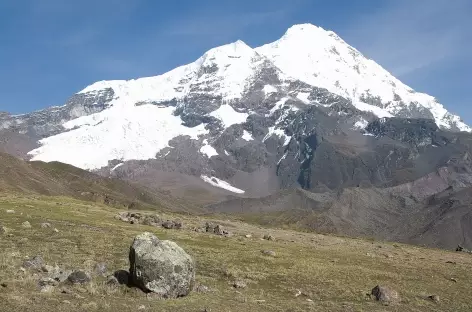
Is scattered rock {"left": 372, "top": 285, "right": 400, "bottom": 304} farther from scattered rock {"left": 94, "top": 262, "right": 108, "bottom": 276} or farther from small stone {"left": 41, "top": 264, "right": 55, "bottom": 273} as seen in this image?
small stone {"left": 41, "top": 264, "right": 55, "bottom": 273}

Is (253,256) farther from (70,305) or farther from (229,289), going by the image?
(70,305)

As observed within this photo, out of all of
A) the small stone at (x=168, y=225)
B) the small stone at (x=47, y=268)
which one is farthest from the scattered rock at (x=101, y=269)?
the small stone at (x=168, y=225)

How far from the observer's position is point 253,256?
54.7 metres

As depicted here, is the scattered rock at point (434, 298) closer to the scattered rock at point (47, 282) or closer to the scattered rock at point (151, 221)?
the scattered rock at point (47, 282)

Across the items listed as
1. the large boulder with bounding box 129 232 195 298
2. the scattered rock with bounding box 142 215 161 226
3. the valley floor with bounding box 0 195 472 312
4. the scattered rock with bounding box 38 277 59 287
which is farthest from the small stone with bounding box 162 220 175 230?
the scattered rock with bounding box 38 277 59 287

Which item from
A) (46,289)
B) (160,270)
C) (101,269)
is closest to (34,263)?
(101,269)

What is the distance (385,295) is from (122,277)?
19.0 meters

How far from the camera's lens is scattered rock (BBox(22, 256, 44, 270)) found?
35.6m

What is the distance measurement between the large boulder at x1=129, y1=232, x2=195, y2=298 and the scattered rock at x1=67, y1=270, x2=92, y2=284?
115 inches

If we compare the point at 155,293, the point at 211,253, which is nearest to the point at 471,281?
the point at 211,253

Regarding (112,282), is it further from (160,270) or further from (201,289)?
(201,289)

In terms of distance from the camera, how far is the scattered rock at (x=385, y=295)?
3800 centimetres

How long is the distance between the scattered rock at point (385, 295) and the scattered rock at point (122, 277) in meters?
18.1

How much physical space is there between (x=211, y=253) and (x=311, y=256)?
14.3 m
